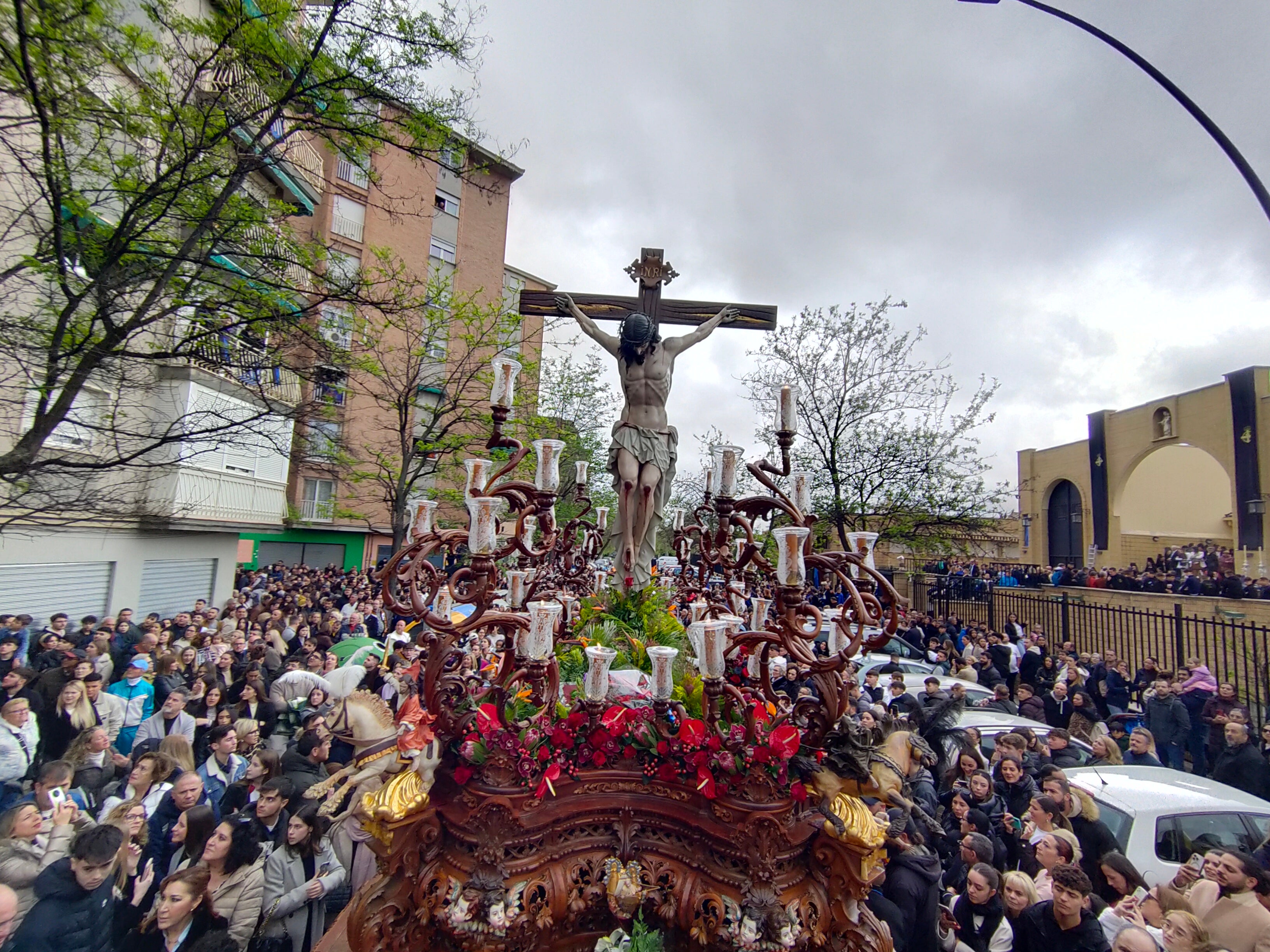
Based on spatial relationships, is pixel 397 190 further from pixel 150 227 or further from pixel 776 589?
pixel 776 589

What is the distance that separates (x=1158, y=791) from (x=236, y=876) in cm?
755

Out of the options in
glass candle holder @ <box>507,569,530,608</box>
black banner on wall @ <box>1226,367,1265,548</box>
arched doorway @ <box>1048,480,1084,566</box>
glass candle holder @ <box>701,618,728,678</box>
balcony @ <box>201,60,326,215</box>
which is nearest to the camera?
glass candle holder @ <box>701,618,728,678</box>

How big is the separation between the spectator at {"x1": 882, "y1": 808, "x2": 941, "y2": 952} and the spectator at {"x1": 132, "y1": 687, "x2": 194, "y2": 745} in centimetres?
642

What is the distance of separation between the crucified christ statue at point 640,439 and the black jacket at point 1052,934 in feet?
14.4

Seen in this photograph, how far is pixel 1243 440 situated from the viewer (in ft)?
73.1

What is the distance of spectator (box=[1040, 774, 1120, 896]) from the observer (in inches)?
200

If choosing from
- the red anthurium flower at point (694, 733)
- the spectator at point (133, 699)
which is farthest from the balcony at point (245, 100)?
the red anthurium flower at point (694, 733)

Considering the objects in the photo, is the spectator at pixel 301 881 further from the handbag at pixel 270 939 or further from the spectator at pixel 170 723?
the spectator at pixel 170 723

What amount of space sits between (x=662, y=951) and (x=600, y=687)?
1.29 m

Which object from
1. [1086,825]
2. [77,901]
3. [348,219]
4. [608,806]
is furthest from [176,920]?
[348,219]

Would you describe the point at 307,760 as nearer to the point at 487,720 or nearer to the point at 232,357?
the point at 487,720

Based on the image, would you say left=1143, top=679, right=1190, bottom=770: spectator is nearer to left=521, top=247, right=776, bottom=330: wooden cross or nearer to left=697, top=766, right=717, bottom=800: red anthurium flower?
left=521, top=247, right=776, bottom=330: wooden cross

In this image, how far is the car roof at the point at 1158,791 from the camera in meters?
5.54

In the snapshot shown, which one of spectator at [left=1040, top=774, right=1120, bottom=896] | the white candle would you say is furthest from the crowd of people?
spectator at [left=1040, top=774, right=1120, bottom=896]
